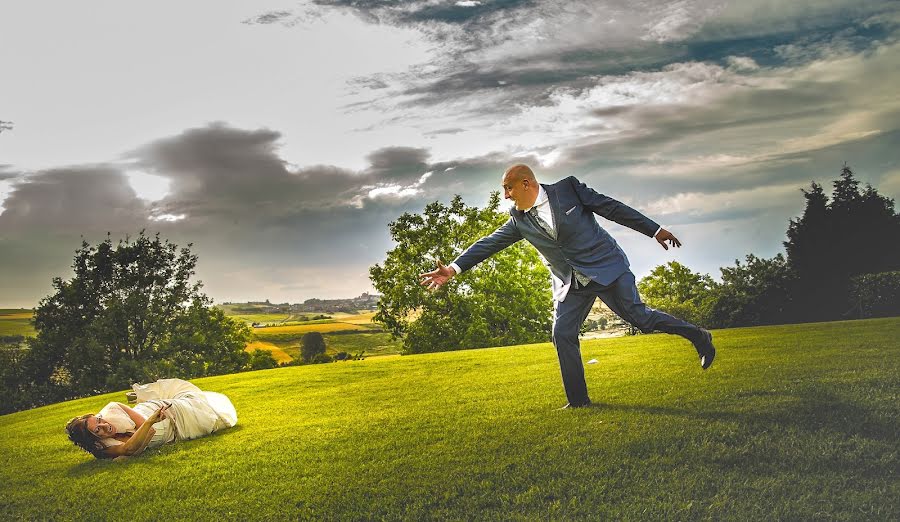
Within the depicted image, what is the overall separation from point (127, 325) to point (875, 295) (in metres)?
30.1

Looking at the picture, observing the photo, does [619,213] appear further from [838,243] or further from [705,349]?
[838,243]

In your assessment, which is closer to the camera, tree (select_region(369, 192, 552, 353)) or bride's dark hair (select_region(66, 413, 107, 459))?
bride's dark hair (select_region(66, 413, 107, 459))

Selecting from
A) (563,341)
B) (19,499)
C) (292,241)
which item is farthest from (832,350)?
(292,241)

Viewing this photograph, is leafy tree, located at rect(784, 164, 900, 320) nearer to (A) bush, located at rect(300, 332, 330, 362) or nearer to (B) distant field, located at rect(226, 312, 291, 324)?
(A) bush, located at rect(300, 332, 330, 362)

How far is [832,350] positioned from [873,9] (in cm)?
782

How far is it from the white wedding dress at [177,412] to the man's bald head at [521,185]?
4.37 metres

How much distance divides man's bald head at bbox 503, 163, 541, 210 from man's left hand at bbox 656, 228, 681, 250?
122cm

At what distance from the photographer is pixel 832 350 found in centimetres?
887

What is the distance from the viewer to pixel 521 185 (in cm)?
600

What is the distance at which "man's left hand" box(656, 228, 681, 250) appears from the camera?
5.84 m

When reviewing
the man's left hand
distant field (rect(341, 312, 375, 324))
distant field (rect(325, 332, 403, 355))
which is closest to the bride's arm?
the man's left hand

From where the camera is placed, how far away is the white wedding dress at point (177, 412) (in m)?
6.76

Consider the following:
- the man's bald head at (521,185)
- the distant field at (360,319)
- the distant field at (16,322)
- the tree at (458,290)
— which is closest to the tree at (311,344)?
the distant field at (360,319)

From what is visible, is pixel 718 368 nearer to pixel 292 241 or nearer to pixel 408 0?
pixel 408 0
